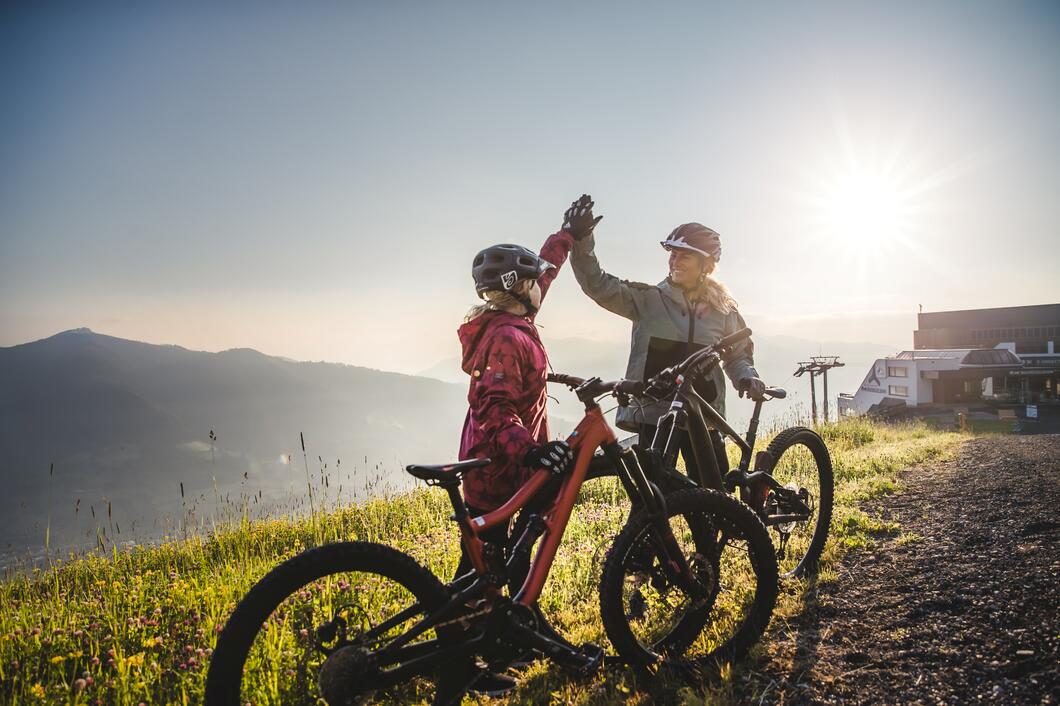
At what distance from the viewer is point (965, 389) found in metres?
46.1

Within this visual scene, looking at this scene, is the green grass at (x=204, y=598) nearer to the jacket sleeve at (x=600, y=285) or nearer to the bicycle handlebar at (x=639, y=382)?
the bicycle handlebar at (x=639, y=382)

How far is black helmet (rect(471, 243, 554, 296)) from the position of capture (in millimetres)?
2971

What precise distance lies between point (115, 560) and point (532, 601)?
644 cm

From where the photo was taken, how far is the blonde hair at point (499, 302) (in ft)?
9.82

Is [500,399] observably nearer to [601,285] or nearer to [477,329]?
[477,329]

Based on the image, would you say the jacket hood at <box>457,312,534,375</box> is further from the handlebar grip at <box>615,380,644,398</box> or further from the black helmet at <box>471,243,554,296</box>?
the handlebar grip at <box>615,380,644,398</box>

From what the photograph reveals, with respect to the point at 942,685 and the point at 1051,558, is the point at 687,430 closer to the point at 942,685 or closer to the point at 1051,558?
the point at 942,685

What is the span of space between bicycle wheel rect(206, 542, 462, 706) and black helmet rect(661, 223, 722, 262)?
3180 millimetres

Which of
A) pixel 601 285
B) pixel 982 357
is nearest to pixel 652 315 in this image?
pixel 601 285

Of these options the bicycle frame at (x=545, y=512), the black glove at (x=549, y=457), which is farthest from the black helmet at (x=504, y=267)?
the black glove at (x=549, y=457)

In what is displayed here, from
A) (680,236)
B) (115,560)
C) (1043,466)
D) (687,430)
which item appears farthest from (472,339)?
(1043,466)

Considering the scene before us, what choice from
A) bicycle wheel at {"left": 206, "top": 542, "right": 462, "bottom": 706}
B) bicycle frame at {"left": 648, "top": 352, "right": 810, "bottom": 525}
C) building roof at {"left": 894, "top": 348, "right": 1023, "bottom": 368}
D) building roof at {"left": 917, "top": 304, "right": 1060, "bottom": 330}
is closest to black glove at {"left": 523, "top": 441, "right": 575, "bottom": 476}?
bicycle wheel at {"left": 206, "top": 542, "right": 462, "bottom": 706}

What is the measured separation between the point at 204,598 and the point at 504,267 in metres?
3.57

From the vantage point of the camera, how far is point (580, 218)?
4098 mm
